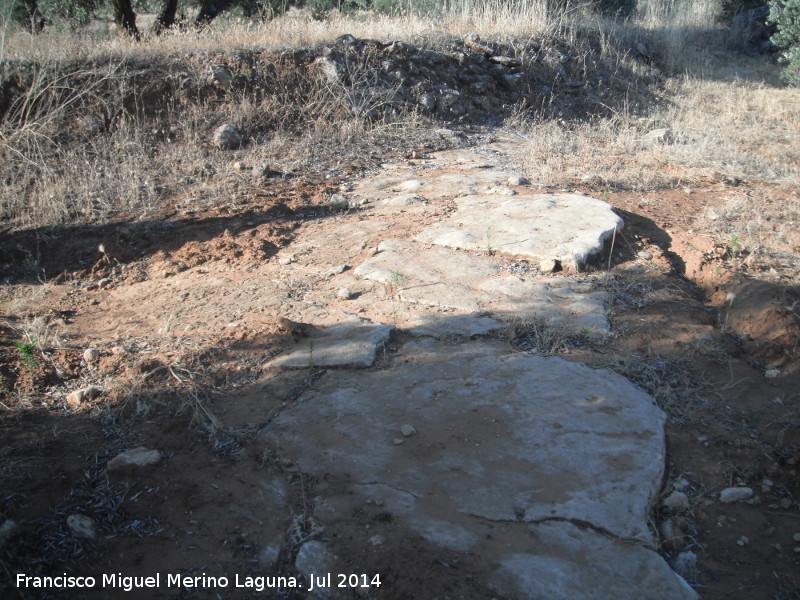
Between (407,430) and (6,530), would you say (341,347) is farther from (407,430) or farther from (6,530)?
(6,530)

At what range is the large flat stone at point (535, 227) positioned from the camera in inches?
173

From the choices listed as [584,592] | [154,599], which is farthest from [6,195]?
[584,592]

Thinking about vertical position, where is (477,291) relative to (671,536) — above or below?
above

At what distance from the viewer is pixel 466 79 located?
9.34m

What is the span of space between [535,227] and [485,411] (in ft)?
7.41

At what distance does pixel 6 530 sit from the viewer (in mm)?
2205

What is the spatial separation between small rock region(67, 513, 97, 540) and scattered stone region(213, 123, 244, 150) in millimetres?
5359

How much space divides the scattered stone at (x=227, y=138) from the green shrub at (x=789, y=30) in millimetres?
8744

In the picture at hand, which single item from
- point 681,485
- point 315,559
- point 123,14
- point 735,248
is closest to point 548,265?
point 735,248

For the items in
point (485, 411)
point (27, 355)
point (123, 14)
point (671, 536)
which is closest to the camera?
point (671, 536)

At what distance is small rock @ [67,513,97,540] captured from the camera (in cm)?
227

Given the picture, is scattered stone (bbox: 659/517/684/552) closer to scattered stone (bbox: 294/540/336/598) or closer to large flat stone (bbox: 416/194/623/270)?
scattered stone (bbox: 294/540/336/598)

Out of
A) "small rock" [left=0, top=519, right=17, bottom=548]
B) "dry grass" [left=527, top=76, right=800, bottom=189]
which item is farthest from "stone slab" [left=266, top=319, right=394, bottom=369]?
"dry grass" [left=527, top=76, right=800, bottom=189]

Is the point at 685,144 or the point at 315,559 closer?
the point at 315,559
